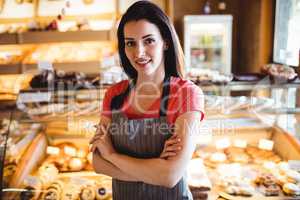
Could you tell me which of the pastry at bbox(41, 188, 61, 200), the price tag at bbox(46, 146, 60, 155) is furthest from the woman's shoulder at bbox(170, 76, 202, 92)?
the price tag at bbox(46, 146, 60, 155)

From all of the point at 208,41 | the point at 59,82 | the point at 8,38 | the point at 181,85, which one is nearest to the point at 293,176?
the point at 181,85

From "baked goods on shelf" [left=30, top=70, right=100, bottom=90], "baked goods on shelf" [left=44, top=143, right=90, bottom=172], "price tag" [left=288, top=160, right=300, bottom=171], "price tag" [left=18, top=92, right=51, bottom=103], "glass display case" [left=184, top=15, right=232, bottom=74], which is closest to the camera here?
"price tag" [left=288, top=160, right=300, bottom=171]

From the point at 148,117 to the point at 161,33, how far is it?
12.7 inches

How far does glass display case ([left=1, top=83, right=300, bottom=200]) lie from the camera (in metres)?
2.07

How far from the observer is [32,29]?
4996mm

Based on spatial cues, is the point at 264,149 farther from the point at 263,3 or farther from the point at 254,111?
the point at 263,3

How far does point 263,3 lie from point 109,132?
4382 millimetres

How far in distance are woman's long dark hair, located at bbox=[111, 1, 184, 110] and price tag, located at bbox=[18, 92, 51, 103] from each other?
1.38 m

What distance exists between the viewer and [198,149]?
7.99 ft

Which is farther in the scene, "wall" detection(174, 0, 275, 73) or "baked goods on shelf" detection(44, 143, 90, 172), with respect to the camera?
"wall" detection(174, 0, 275, 73)

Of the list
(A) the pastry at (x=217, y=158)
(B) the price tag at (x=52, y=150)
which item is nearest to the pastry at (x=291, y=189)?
(A) the pastry at (x=217, y=158)

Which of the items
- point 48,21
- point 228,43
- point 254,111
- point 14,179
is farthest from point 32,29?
point 254,111

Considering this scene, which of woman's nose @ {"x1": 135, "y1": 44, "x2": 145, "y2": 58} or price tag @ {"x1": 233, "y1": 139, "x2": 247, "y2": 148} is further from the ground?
woman's nose @ {"x1": 135, "y1": 44, "x2": 145, "y2": 58}

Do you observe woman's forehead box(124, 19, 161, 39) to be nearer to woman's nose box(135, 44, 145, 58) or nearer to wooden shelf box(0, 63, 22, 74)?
woman's nose box(135, 44, 145, 58)
